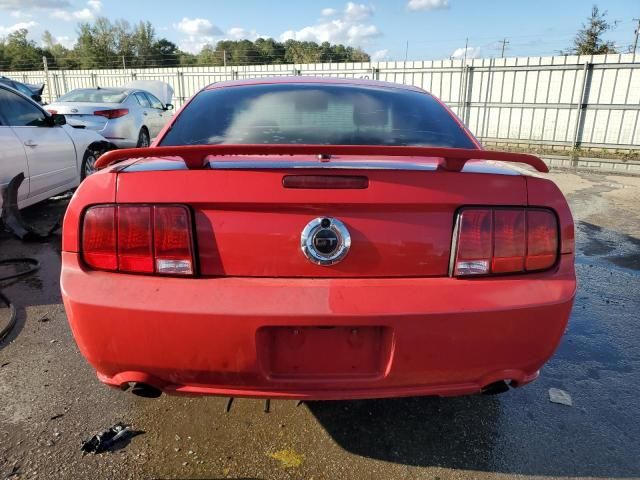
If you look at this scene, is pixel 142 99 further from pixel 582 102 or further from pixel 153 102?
pixel 582 102

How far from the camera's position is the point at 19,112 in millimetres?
4961

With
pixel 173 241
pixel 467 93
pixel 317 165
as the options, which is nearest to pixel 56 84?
pixel 467 93

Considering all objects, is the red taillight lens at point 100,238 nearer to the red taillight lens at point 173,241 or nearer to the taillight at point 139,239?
the taillight at point 139,239

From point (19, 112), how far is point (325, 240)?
4759 millimetres

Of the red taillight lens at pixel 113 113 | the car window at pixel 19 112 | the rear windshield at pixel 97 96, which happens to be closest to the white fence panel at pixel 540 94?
the rear windshield at pixel 97 96

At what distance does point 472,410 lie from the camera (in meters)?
2.35

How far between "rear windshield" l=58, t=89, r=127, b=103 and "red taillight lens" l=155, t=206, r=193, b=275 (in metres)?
8.58

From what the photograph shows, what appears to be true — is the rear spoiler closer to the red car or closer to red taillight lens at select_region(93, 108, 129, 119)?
the red car

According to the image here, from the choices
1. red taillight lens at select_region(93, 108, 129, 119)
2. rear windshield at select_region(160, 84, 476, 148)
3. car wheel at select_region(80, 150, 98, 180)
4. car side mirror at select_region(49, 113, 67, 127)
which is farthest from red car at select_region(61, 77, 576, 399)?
red taillight lens at select_region(93, 108, 129, 119)

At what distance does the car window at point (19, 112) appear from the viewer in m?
4.74

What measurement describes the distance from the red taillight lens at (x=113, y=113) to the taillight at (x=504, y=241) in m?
8.19

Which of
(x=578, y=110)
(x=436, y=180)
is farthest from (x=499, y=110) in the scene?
(x=436, y=180)

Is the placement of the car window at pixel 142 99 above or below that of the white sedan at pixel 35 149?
above

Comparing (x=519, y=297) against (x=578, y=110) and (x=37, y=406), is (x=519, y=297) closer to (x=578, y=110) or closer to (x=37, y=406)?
(x=37, y=406)
